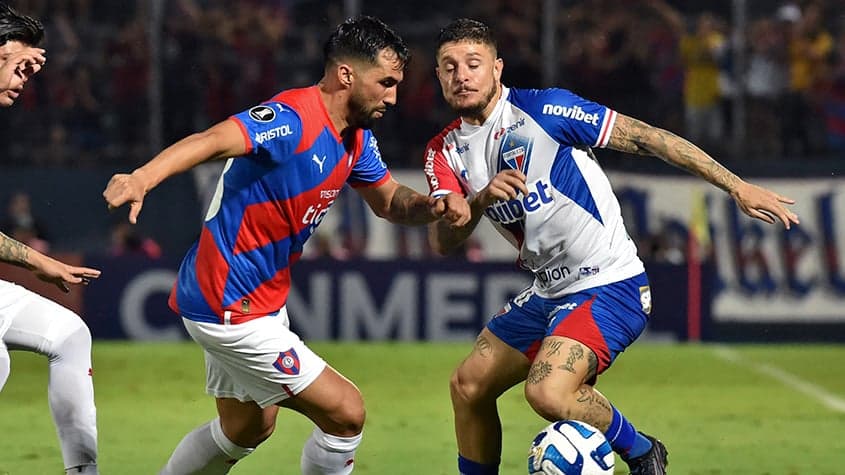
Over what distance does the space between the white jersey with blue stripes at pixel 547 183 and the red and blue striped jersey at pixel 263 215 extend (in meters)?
0.75

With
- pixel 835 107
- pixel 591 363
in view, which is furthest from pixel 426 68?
pixel 591 363

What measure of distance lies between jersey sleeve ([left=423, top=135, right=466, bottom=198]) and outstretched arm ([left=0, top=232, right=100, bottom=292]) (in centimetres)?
169

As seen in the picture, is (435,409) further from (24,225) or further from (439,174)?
(24,225)

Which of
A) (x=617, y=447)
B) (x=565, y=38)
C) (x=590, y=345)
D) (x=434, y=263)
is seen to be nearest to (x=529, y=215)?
(x=590, y=345)

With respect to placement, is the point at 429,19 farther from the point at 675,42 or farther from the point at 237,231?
the point at 237,231

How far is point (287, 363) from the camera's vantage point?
20.3ft

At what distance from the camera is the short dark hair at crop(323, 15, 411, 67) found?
247 inches

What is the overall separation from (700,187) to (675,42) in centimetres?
196

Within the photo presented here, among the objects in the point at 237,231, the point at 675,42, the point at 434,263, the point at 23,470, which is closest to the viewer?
the point at 237,231

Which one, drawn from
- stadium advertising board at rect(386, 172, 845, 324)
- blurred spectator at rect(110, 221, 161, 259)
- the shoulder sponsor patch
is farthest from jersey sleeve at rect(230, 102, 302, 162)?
blurred spectator at rect(110, 221, 161, 259)

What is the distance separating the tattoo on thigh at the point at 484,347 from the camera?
22.9 ft

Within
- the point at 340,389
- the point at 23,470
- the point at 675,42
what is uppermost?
the point at 675,42

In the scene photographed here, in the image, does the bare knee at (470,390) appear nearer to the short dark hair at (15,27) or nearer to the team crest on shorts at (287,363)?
the team crest on shorts at (287,363)

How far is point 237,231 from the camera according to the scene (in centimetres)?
624
